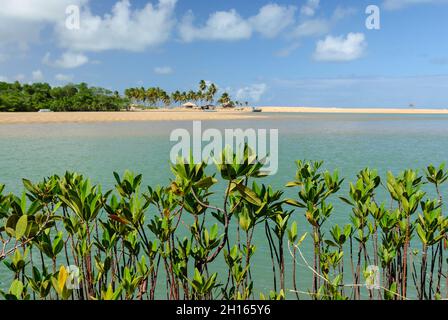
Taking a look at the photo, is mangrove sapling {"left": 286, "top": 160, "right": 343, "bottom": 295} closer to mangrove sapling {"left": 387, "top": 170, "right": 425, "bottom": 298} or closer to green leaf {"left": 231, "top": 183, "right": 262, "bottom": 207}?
mangrove sapling {"left": 387, "top": 170, "right": 425, "bottom": 298}

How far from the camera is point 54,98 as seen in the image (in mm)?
69812

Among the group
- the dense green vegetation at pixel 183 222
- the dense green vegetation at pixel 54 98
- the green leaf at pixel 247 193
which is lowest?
the dense green vegetation at pixel 183 222

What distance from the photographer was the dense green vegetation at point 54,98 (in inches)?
2168

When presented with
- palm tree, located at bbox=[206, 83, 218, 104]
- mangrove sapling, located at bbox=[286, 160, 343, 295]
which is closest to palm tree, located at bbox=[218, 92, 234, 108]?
palm tree, located at bbox=[206, 83, 218, 104]

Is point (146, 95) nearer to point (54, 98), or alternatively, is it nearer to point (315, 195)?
point (54, 98)

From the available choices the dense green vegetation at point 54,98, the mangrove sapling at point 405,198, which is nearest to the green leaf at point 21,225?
the mangrove sapling at point 405,198

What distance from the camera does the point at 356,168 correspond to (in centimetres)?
1375

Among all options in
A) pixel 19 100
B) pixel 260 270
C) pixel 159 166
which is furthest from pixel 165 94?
pixel 260 270

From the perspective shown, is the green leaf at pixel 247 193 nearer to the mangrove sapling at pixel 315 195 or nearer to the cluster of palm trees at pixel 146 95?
the mangrove sapling at pixel 315 195

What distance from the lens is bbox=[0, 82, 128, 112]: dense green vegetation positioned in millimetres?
55069

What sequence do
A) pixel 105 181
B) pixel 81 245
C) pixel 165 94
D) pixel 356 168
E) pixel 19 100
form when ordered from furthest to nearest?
pixel 165 94
pixel 19 100
pixel 356 168
pixel 105 181
pixel 81 245

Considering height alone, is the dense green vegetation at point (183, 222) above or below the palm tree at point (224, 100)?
below
